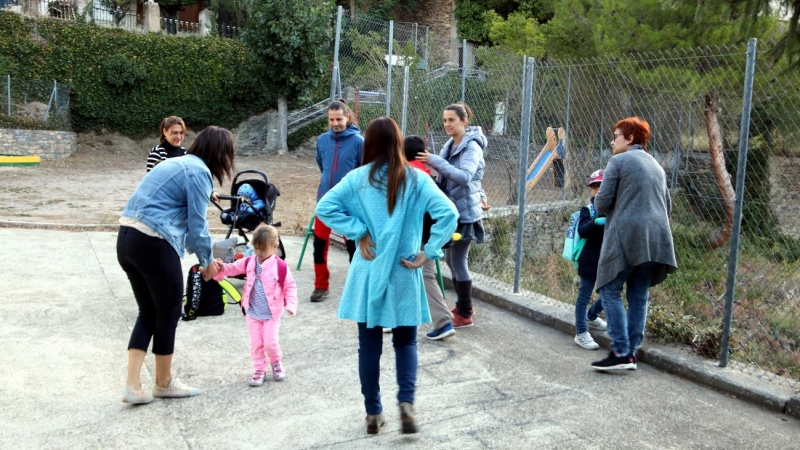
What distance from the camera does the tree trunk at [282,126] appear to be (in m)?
24.0

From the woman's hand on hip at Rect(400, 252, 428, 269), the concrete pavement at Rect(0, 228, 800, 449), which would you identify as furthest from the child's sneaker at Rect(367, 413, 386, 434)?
the woman's hand on hip at Rect(400, 252, 428, 269)

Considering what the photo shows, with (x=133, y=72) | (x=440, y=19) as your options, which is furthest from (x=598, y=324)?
(x=440, y=19)

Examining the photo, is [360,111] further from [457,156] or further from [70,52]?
[70,52]

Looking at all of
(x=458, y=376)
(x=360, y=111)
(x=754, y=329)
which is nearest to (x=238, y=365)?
(x=458, y=376)

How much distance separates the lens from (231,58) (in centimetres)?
2516

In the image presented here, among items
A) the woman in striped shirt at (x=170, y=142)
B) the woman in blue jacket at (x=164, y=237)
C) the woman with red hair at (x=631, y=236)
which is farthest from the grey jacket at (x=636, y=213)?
the woman in striped shirt at (x=170, y=142)

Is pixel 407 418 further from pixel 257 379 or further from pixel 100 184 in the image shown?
pixel 100 184

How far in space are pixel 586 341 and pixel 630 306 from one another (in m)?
0.66

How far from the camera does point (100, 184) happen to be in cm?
1686

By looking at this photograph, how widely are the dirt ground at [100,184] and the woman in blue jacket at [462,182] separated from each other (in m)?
4.94

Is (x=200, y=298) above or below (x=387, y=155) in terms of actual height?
below

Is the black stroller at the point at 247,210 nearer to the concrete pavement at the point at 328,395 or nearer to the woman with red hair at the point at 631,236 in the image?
the concrete pavement at the point at 328,395

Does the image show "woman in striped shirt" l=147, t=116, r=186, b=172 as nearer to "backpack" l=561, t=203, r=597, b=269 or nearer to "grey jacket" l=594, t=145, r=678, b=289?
"backpack" l=561, t=203, r=597, b=269

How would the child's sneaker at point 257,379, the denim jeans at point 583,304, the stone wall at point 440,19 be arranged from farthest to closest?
the stone wall at point 440,19 → the denim jeans at point 583,304 → the child's sneaker at point 257,379
